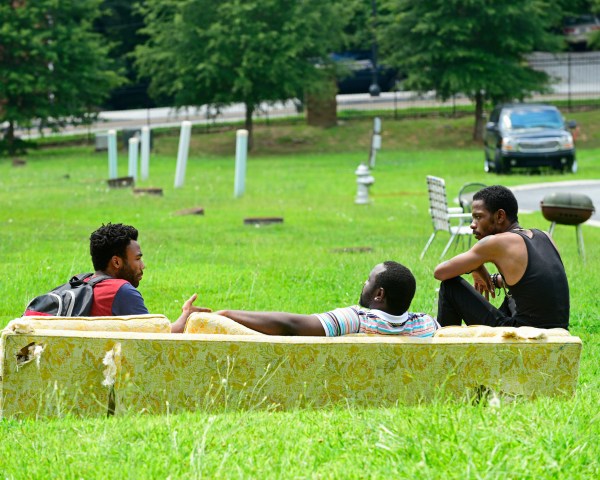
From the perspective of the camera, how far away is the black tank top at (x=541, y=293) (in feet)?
25.0

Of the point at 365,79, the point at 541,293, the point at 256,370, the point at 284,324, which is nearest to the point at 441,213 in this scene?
the point at 541,293

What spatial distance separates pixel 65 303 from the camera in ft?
23.2

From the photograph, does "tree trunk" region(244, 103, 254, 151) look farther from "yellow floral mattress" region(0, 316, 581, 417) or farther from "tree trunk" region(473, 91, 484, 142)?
"yellow floral mattress" region(0, 316, 581, 417)

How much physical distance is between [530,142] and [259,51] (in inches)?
560

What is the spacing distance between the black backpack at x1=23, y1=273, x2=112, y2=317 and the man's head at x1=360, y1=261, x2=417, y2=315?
1.60m

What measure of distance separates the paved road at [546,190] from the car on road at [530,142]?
8.76 ft

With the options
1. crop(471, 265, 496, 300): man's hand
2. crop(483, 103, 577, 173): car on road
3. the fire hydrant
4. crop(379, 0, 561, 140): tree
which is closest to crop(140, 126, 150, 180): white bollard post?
the fire hydrant

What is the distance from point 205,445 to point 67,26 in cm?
4192

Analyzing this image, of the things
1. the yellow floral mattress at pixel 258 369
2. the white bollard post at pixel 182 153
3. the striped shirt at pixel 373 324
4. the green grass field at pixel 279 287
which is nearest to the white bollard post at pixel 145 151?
the green grass field at pixel 279 287

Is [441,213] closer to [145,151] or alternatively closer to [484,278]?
[484,278]

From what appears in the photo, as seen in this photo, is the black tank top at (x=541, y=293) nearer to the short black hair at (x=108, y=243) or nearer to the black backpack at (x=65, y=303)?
the short black hair at (x=108, y=243)

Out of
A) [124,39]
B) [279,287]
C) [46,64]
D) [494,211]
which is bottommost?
[279,287]

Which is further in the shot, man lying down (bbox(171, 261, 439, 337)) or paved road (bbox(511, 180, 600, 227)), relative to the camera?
paved road (bbox(511, 180, 600, 227))

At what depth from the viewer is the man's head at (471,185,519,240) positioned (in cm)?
816
